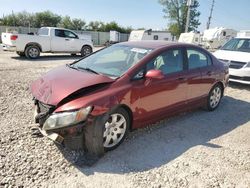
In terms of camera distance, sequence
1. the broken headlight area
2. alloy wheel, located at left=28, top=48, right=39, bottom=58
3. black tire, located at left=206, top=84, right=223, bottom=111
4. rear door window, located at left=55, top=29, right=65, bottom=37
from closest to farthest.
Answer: the broken headlight area
black tire, located at left=206, top=84, right=223, bottom=111
alloy wheel, located at left=28, top=48, right=39, bottom=58
rear door window, located at left=55, top=29, right=65, bottom=37

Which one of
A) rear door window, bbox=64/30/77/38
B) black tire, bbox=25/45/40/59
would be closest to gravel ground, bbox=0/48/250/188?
black tire, bbox=25/45/40/59

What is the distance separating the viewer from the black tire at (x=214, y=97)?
5.78 metres

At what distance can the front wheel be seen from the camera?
5785 mm

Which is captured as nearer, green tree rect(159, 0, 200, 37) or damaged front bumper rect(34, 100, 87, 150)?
damaged front bumper rect(34, 100, 87, 150)

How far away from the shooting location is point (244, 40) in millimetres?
9461

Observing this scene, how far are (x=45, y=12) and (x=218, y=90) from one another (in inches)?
1989

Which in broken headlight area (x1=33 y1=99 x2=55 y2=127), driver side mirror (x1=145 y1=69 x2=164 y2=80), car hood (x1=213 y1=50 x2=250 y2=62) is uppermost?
car hood (x1=213 y1=50 x2=250 y2=62)

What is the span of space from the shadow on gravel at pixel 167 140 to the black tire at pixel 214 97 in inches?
5.1

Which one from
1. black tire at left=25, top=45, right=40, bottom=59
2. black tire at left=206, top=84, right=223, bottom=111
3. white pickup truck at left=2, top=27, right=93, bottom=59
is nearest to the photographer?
black tire at left=206, top=84, right=223, bottom=111

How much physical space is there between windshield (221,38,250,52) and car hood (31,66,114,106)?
272 inches

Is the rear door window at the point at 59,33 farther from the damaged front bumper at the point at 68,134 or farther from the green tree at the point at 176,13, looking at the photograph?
the green tree at the point at 176,13

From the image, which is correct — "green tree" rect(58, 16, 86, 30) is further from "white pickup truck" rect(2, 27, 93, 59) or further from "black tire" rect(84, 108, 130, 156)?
"black tire" rect(84, 108, 130, 156)

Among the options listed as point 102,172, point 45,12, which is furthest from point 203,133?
point 45,12

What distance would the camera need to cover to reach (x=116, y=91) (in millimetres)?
3697
